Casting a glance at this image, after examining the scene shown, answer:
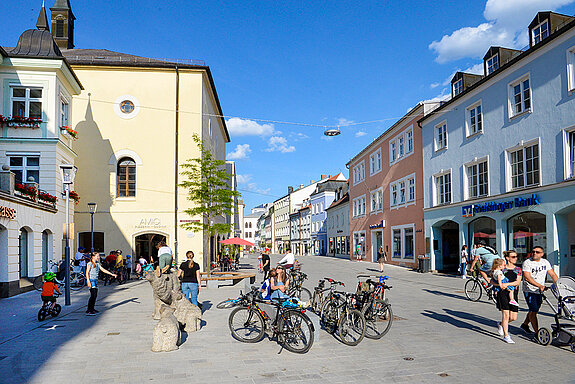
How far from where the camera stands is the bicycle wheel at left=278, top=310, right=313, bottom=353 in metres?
7.73

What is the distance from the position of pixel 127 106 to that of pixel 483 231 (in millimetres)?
20909

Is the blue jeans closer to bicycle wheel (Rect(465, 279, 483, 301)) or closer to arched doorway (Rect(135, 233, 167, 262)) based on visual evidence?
bicycle wheel (Rect(465, 279, 483, 301))

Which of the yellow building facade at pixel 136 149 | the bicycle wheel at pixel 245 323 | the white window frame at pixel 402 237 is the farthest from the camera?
the white window frame at pixel 402 237

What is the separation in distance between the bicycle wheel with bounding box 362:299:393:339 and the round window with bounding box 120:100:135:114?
2197 centimetres

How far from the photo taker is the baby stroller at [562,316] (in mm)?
7746

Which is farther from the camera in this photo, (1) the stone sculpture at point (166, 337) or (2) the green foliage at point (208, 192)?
(2) the green foliage at point (208, 192)

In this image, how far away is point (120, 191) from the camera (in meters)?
26.4

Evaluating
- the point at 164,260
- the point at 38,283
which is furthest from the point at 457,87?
the point at 38,283

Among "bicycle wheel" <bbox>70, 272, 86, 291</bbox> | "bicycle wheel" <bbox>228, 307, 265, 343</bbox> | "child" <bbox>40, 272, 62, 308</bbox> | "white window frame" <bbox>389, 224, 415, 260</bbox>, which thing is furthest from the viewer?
"white window frame" <bbox>389, 224, 415, 260</bbox>

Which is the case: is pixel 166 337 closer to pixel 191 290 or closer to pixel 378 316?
pixel 191 290

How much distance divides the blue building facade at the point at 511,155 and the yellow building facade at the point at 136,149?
Answer: 14239 mm

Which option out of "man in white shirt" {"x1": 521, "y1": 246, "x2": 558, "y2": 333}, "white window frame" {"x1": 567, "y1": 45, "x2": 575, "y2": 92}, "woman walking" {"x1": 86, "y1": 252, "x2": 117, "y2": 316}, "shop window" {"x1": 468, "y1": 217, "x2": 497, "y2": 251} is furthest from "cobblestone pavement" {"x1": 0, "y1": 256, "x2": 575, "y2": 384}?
"shop window" {"x1": 468, "y1": 217, "x2": 497, "y2": 251}

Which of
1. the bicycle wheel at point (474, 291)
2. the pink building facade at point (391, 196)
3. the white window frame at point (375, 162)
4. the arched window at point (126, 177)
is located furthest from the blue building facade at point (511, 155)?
the arched window at point (126, 177)

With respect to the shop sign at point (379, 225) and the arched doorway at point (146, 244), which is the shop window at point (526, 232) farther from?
the arched doorway at point (146, 244)
